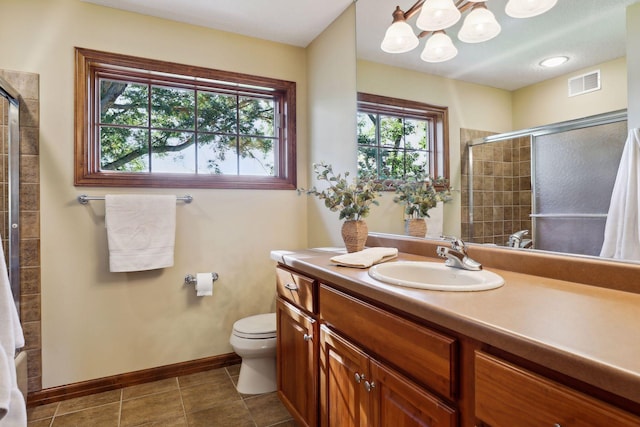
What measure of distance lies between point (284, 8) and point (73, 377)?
2532mm

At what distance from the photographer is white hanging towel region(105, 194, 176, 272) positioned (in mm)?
2033

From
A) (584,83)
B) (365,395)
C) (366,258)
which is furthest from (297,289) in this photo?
(584,83)

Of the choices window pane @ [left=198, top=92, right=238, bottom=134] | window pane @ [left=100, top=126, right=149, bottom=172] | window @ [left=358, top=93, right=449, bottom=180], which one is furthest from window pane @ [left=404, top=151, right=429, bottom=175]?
window pane @ [left=100, top=126, right=149, bottom=172]

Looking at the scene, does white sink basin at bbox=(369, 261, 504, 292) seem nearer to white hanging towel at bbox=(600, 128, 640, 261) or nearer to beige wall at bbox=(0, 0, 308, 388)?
white hanging towel at bbox=(600, 128, 640, 261)

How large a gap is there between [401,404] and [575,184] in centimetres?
90

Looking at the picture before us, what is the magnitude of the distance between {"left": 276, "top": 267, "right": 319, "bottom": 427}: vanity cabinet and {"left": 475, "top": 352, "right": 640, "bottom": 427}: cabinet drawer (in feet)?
2.72

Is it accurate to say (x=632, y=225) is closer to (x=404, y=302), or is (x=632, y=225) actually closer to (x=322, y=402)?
(x=404, y=302)

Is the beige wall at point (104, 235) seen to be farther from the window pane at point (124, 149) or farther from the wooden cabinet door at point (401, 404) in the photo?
the wooden cabinet door at point (401, 404)

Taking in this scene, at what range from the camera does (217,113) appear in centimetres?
247

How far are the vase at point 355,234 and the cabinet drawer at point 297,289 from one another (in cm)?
32

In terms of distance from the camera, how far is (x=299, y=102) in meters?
2.66

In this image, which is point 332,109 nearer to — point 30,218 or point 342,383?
point 342,383

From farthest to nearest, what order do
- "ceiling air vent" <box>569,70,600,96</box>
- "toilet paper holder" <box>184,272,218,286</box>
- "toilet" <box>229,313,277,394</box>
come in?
1. "toilet paper holder" <box>184,272,218,286</box>
2. "toilet" <box>229,313,277,394</box>
3. "ceiling air vent" <box>569,70,600,96</box>

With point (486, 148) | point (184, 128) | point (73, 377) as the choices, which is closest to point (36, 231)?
point (73, 377)
